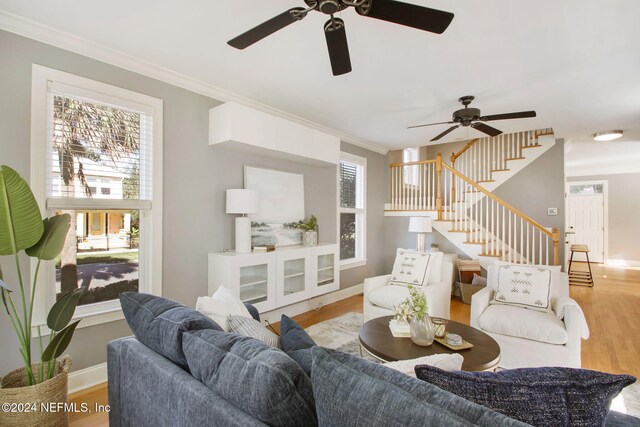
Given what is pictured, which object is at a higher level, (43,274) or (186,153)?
(186,153)

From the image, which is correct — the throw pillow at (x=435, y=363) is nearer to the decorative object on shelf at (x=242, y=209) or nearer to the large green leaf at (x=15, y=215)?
the large green leaf at (x=15, y=215)

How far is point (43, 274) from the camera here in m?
2.33

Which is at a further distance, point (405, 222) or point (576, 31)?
point (405, 222)

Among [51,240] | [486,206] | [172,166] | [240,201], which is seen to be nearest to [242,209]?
[240,201]

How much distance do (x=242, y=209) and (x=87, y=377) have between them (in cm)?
180

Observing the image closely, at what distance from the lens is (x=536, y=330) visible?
8.48 ft

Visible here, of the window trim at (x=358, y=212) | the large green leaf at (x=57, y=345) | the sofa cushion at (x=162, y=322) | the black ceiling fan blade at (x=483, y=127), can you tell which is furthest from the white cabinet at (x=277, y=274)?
the black ceiling fan blade at (x=483, y=127)

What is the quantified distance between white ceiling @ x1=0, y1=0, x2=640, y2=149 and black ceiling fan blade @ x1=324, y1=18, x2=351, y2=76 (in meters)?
0.39

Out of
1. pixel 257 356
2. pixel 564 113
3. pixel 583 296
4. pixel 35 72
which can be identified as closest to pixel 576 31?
pixel 564 113

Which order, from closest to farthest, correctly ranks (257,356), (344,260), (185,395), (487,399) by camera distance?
1. (487,399)
2. (257,356)
3. (185,395)
4. (344,260)

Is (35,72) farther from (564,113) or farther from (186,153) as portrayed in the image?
(564,113)

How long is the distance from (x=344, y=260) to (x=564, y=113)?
3.52 meters

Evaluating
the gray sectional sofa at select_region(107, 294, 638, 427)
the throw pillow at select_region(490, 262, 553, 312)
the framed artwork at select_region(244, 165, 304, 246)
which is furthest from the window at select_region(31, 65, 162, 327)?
the throw pillow at select_region(490, 262, 553, 312)

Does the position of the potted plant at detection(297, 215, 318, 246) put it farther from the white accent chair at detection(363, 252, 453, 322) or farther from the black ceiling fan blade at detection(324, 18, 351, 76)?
the black ceiling fan blade at detection(324, 18, 351, 76)
